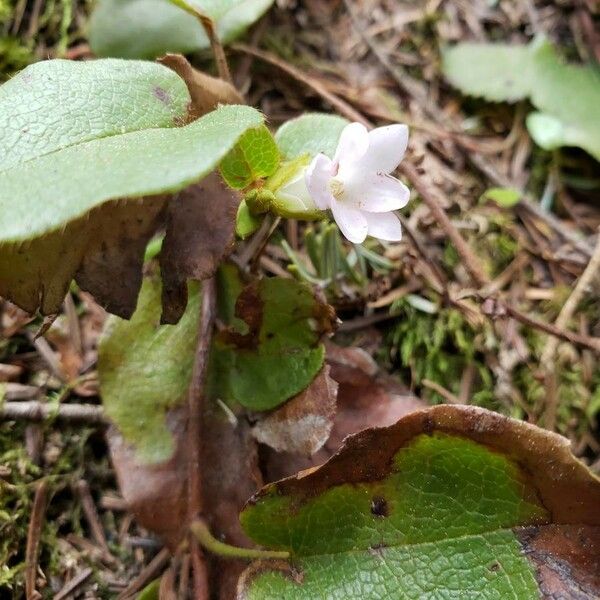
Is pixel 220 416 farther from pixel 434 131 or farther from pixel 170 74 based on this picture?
pixel 434 131

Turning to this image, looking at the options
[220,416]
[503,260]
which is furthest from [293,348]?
[503,260]

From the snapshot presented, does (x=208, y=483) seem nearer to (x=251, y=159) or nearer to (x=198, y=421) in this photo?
(x=198, y=421)

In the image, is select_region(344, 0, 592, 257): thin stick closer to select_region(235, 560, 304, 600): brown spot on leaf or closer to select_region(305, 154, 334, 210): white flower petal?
select_region(305, 154, 334, 210): white flower petal

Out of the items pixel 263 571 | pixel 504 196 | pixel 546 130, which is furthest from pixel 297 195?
pixel 546 130

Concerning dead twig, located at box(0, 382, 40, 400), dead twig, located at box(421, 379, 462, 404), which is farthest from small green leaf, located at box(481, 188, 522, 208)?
dead twig, located at box(0, 382, 40, 400)

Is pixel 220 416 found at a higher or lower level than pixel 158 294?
lower

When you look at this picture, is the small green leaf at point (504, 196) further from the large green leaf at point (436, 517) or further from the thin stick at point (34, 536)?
the thin stick at point (34, 536)

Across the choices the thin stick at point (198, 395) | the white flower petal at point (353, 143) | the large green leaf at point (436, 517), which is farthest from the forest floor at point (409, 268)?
the white flower petal at point (353, 143)
